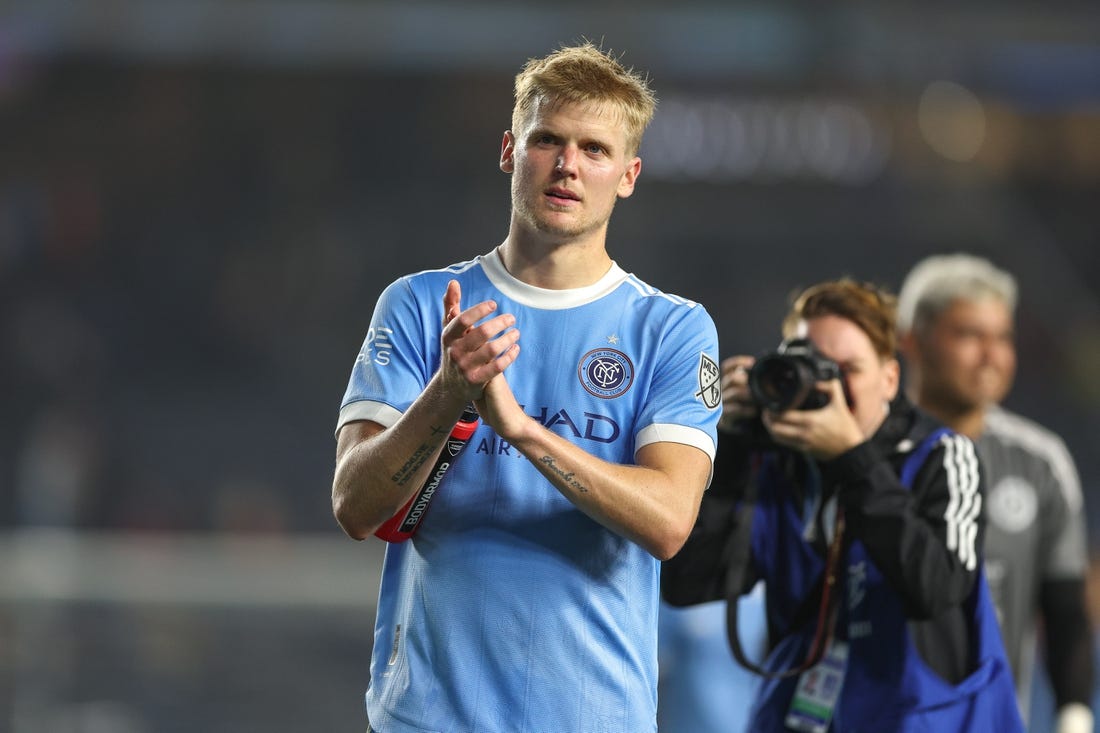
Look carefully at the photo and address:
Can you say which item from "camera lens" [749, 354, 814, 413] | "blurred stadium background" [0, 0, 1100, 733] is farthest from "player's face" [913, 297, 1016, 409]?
"blurred stadium background" [0, 0, 1100, 733]

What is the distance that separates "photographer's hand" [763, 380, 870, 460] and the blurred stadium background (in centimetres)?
2007

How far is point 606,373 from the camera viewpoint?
100 inches

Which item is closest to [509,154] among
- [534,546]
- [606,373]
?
[606,373]

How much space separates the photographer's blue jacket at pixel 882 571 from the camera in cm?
307

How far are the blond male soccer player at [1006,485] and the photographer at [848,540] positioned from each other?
0.91 meters

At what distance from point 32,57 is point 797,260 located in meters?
14.3

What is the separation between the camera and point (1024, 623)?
4191mm

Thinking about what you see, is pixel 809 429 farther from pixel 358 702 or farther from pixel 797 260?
pixel 797 260

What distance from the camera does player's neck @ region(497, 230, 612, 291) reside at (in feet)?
8.48

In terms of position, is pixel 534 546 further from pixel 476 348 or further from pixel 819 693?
pixel 819 693

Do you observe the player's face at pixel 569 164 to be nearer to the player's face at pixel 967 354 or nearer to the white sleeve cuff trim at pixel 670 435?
the white sleeve cuff trim at pixel 670 435

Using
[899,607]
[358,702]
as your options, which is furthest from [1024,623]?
[358,702]

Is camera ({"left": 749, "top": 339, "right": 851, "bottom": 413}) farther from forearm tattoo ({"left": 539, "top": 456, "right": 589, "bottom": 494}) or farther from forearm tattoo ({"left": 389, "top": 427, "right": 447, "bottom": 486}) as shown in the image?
forearm tattoo ({"left": 389, "top": 427, "right": 447, "bottom": 486})

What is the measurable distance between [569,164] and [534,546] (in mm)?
655
